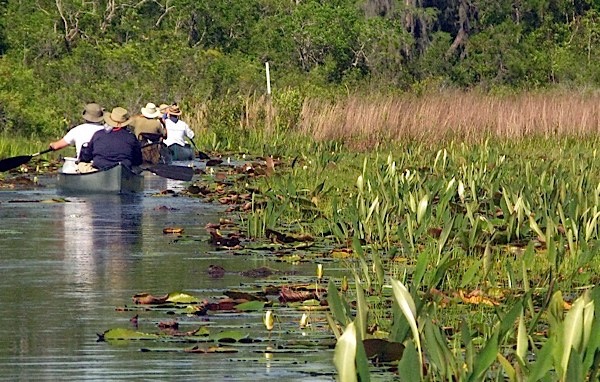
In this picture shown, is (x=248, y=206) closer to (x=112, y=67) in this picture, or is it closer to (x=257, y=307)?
(x=257, y=307)

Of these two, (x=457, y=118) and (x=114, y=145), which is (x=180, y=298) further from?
(x=457, y=118)

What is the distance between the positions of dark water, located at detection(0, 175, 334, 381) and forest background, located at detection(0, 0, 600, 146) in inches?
505

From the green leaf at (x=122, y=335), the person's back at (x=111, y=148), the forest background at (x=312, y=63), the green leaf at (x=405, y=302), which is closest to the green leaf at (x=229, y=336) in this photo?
the green leaf at (x=122, y=335)

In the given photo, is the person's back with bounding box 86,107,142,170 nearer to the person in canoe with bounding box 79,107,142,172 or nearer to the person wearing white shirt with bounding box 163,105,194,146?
the person in canoe with bounding box 79,107,142,172

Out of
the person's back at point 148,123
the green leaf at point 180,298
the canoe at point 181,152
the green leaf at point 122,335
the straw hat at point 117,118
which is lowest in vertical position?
the canoe at point 181,152

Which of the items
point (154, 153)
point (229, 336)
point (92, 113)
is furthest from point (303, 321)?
point (154, 153)

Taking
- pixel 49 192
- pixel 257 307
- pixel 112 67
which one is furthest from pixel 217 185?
pixel 112 67

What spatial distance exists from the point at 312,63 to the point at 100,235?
39.1 m

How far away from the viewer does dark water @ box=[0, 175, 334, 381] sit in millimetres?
6539

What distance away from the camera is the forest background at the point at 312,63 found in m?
28.7

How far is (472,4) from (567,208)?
47107 mm

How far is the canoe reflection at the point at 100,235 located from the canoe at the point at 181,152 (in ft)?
22.8

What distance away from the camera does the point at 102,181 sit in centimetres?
1786

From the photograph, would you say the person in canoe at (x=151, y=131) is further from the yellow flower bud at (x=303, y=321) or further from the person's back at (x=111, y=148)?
the yellow flower bud at (x=303, y=321)
